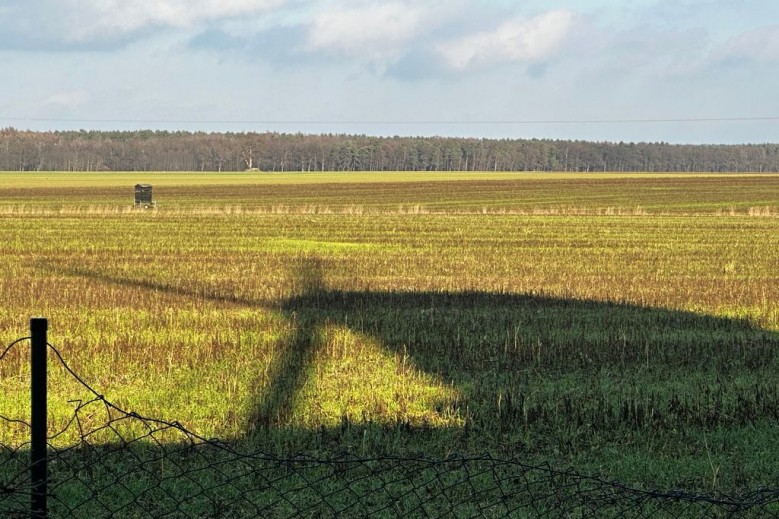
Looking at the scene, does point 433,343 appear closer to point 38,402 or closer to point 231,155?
point 38,402

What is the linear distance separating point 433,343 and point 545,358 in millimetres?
1568

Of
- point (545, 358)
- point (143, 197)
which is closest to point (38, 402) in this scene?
point (545, 358)

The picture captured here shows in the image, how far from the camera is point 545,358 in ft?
40.2

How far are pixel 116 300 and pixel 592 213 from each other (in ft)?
128

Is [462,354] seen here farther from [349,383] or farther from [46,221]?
[46,221]

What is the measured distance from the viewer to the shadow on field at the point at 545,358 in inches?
369

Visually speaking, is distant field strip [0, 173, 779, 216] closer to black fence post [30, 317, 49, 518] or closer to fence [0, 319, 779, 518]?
fence [0, 319, 779, 518]

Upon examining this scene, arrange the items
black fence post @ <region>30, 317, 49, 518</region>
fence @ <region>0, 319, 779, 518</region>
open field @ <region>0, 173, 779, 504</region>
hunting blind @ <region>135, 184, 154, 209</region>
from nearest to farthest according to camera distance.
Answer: black fence post @ <region>30, 317, 49, 518</region>, fence @ <region>0, 319, 779, 518</region>, open field @ <region>0, 173, 779, 504</region>, hunting blind @ <region>135, 184, 154, 209</region>

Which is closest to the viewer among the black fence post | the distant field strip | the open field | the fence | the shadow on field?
the black fence post

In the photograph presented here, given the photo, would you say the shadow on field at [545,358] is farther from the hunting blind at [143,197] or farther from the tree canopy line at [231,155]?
the tree canopy line at [231,155]

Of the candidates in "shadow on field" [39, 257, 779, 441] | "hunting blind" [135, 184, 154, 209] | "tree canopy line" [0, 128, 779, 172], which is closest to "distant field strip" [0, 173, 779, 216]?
"hunting blind" [135, 184, 154, 209]

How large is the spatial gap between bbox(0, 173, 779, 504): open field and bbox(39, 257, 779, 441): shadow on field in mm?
39

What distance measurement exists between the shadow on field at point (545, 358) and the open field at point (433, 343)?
1.5 inches

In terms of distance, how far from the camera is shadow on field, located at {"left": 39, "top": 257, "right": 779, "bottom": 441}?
30.8 feet
